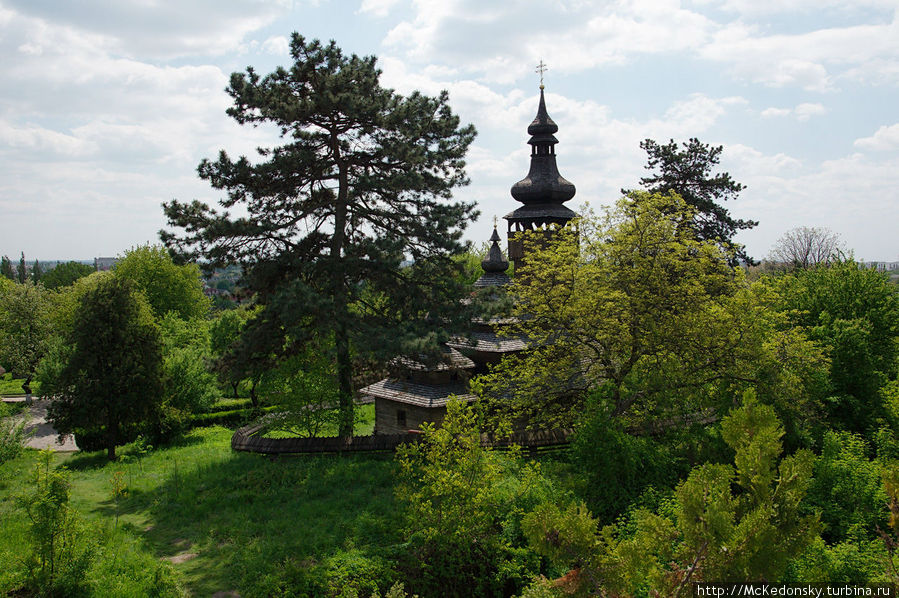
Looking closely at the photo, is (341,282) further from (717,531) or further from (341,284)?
(717,531)

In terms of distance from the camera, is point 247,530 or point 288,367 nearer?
point 247,530

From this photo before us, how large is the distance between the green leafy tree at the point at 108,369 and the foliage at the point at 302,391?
19.2 feet

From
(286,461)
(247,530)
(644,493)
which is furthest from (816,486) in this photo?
(286,461)

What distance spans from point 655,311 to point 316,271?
10.4 m

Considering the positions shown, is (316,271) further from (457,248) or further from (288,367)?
(457,248)

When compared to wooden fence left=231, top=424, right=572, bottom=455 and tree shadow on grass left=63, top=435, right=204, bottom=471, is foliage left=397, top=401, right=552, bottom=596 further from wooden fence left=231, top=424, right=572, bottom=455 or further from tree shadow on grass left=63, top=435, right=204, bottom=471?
tree shadow on grass left=63, top=435, right=204, bottom=471

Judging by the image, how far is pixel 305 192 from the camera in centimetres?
1889

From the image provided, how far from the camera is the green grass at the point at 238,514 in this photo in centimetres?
1086

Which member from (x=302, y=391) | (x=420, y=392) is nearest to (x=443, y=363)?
(x=420, y=392)

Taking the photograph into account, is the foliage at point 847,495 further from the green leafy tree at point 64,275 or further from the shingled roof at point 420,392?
the green leafy tree at point 64,275

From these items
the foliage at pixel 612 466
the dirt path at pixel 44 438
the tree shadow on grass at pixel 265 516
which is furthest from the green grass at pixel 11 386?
the foliage at pixel 612 466

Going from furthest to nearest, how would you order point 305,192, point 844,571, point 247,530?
1. point 305,192
2. point 247,530
3. point 844,571

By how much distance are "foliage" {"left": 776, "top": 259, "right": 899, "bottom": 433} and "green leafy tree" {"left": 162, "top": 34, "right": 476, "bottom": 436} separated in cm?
1144

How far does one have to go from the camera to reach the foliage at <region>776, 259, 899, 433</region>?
1812 cm
